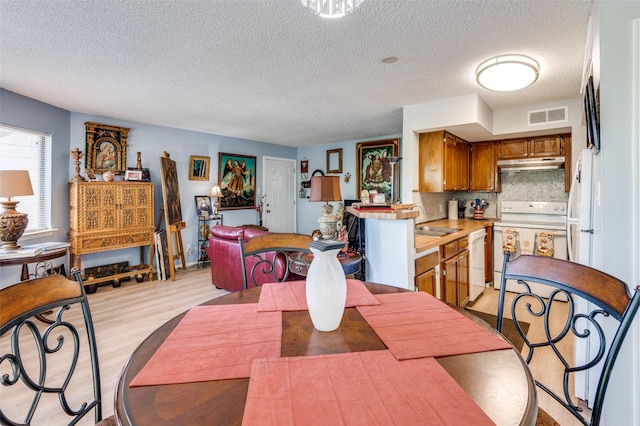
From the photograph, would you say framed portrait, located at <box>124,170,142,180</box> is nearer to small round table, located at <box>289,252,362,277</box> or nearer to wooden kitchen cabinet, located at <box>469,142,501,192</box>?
small round table, located at <box>289,252,362,277</box>

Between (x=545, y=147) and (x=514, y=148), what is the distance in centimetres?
34

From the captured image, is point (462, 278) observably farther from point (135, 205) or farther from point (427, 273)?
point (135, 205)

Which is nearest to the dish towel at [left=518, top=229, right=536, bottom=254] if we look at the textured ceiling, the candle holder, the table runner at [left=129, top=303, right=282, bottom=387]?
the textured ceiling

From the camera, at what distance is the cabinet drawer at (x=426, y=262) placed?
2.44 m

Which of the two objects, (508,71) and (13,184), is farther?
(13,184)

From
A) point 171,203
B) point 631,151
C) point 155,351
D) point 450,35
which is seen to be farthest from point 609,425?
point 171,203

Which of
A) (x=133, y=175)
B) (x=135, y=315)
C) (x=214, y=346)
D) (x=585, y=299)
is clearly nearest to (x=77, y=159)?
(x=133, y=175)

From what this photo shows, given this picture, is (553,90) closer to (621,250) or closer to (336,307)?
(621,250)

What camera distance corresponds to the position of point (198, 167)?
5.41m

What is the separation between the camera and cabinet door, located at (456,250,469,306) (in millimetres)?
3096

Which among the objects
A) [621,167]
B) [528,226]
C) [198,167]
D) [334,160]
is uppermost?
[334,160]

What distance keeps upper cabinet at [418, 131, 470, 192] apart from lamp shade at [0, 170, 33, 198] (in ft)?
13.8

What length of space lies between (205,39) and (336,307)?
85.3 inches

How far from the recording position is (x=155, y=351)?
2.98 ft
